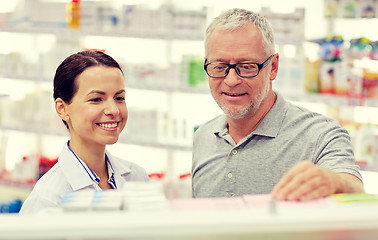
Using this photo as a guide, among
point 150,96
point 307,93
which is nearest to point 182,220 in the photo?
point 307,93

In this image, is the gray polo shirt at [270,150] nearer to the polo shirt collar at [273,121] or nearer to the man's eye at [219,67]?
the polo shirt collar at [273,121]

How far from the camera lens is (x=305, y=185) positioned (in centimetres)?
102

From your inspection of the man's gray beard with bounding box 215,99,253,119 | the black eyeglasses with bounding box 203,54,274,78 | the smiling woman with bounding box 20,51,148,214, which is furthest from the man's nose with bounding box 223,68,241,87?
the smiling woman with bounding box 20,51,148,214

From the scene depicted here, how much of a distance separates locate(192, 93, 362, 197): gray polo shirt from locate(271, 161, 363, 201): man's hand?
0.71 metres

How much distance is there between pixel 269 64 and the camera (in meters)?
2.02

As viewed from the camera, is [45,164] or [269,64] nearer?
[269,64]

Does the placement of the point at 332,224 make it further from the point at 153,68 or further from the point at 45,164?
the point at 45,164

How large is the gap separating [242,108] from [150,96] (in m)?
3.08

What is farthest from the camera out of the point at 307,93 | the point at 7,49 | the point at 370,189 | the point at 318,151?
the point at 7,49

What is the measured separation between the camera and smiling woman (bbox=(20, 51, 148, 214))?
1908 mm

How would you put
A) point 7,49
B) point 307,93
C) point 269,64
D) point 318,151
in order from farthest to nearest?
point 7,49 < point 307,93 < point 269,64 < point 318,151

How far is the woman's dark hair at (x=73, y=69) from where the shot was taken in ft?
6.45

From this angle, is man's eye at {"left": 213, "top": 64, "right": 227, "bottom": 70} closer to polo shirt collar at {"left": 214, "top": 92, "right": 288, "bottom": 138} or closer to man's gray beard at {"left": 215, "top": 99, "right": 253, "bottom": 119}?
man's gray beard at {"left": 215, "top": 99, "right": 253, "bottom": 119}

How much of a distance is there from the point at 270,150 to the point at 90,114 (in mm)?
752
